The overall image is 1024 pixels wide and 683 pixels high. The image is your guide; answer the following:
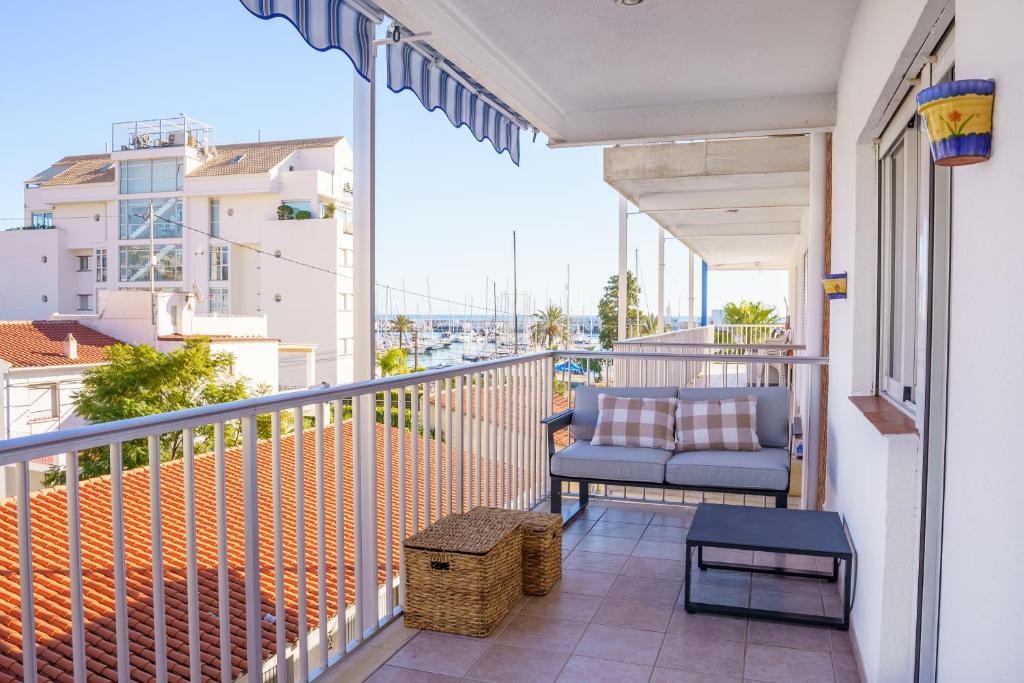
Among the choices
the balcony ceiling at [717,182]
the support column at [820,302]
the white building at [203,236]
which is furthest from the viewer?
the white building at [203,236]

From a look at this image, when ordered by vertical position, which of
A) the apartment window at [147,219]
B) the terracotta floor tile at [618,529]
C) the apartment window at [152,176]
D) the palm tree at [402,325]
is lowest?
the terracotta floor tile at [618,529]

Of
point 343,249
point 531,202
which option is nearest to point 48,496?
point 343,249

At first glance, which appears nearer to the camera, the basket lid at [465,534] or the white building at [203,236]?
the basket lid at [465,534]

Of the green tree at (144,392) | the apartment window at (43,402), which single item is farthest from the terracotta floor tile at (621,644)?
the apartment window at (43,402)

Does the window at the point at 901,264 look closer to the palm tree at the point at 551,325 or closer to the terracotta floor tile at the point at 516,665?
the terracotta floor tile at the point at 516,665

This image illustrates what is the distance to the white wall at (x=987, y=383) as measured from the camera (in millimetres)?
1297

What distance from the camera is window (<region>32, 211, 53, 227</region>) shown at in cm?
4407

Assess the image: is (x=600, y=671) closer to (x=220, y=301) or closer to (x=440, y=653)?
(x=440, y=653)

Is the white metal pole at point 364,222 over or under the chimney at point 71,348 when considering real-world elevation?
over

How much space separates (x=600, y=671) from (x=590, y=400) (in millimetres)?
2362

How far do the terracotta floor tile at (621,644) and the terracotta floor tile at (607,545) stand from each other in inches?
40.3

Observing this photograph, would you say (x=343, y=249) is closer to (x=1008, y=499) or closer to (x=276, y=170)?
(x=276, y=170)

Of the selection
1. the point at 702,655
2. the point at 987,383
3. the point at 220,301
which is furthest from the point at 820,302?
the point at 220,301

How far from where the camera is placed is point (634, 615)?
11.1ft
